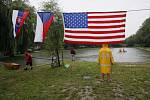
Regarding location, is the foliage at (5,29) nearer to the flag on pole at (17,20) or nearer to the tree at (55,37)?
the tree at (55,37)

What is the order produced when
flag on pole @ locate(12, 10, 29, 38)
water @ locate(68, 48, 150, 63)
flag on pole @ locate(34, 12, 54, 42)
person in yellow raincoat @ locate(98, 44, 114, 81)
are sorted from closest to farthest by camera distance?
1. person in yellow raincoat @ locate(98, 44, 114, 81)
2. flag on pole @ locate(34, 12, 54, 42)
3. flag on pole @ locate(12, 10, 29, 38)
4. water @ locate(68, 48, 150, 63)

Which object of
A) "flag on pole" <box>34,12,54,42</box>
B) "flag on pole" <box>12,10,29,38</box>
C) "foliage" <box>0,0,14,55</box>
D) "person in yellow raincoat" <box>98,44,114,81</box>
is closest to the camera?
"person in yellow raincoat" <box>98,44,114,81</box>

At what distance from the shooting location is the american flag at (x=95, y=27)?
10.0 meters

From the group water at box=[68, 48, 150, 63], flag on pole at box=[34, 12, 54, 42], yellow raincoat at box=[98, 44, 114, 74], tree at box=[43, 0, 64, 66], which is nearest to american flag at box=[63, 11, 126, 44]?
Answer: yellow raincoat at box=[98, 44, 114, 74]

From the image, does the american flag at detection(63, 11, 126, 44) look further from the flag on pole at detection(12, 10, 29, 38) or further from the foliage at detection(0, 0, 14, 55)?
the foliage at detection(0, 0, 14, 55)

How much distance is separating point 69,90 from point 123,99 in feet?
7.61

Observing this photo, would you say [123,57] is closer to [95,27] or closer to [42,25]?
[42,25]

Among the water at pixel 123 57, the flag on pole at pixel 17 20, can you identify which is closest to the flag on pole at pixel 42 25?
the flag on pole at pixel 17 20

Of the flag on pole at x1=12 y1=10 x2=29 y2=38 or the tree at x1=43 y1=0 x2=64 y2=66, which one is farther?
the tree at x1=43 y1=0 x2=64 y2=66

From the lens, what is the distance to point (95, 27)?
34.1 ft

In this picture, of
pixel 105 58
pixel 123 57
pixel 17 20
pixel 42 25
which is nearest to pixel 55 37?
pixel 17 20

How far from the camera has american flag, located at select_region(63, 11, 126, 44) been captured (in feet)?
32.8

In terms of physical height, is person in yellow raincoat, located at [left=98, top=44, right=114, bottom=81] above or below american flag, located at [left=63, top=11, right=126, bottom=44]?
below

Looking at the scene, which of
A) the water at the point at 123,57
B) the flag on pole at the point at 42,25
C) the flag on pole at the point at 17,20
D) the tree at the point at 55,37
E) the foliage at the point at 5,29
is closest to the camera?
the flag on pole at the point at 42,25
